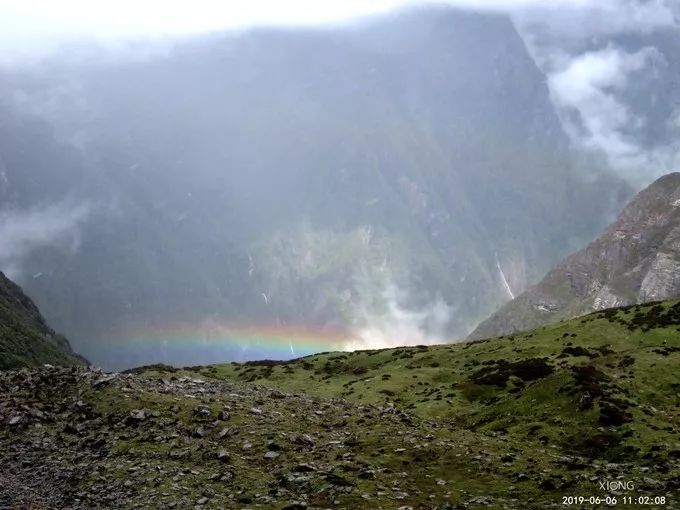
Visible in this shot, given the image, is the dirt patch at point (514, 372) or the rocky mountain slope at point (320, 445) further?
the dirt patch at point (514, 372)

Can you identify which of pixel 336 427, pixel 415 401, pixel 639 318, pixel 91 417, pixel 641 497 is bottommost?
pixel 641 497

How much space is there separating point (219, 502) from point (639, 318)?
7764 centimetres

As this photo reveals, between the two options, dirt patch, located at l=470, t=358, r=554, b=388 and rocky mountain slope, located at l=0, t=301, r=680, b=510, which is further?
dirt patch, located at l=470, t=358, r=554, b=388

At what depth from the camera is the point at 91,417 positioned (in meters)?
43.2

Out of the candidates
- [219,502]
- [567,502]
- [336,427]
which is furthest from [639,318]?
[219,502]

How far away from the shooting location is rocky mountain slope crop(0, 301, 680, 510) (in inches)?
1209

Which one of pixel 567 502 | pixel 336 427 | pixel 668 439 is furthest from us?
pixel 336 427

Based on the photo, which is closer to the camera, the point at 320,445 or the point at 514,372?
the point at 320,445

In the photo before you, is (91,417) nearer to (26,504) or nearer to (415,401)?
(26,504)

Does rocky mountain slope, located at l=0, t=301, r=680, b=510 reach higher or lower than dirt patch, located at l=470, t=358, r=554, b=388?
lower

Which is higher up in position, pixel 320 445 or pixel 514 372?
pixel 514 372

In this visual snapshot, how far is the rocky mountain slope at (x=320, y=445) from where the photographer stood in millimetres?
30703

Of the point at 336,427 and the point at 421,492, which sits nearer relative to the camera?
the point at 421,492

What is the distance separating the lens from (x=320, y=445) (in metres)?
37.3
